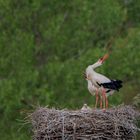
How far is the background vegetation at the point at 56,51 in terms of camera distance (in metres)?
28.4

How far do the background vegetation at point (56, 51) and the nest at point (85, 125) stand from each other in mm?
11065

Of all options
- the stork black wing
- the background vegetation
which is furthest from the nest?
the background vegetation

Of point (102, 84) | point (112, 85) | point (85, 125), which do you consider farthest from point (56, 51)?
point (85, 125)

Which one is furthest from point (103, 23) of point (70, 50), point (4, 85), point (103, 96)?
point (103, 96)

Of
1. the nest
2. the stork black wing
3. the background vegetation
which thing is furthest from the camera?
the background vegetation

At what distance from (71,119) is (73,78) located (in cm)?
1207

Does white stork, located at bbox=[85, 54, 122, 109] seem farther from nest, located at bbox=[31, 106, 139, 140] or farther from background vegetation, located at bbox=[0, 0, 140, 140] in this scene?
background vegetation, located at bbox=[0, 0, 140, 140]

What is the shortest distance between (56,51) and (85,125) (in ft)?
44.2

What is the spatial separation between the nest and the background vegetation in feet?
36.3

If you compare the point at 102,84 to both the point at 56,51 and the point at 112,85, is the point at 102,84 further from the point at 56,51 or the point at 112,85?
the point at 56,51

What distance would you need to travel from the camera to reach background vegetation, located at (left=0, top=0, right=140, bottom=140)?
28.4 meters

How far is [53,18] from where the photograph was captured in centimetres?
2992

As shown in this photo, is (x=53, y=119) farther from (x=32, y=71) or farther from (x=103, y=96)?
(x=32, y=71)

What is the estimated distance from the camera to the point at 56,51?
98.1 ft
